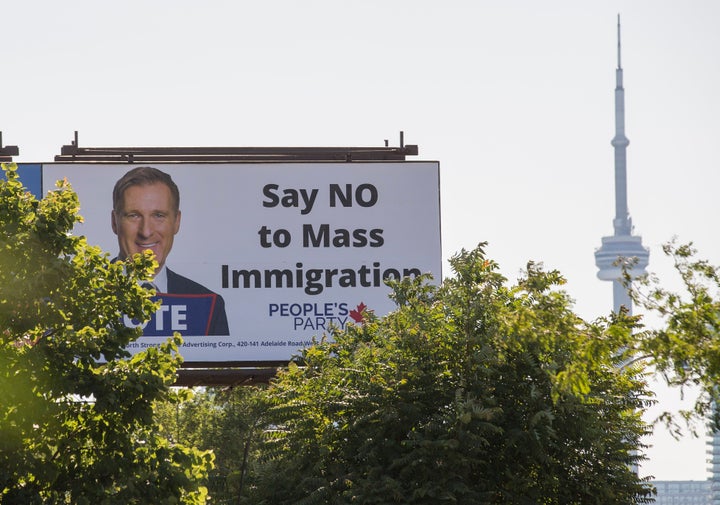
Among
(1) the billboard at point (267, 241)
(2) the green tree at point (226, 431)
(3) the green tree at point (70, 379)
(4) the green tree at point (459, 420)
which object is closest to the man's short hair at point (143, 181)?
(1) the billboard at point (267, 241)

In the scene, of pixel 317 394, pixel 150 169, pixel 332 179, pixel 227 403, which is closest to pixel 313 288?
pixel 332 179

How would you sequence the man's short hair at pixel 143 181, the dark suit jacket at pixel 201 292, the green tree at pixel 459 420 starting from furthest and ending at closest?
the man's short hair at pixel 143 181 → the dark suit jacket at pixel 201 292 → the green tree at pixel 459 420

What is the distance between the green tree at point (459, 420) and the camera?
69.7ft

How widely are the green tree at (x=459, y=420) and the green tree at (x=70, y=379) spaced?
123 inches

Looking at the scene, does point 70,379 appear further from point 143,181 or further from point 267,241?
point 143,181

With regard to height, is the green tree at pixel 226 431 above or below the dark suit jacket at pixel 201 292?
below

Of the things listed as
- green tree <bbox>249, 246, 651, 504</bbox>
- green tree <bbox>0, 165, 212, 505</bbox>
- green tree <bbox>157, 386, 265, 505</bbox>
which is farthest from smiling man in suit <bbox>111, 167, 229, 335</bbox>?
green tree <bbox>0, 165, 212, 505</bbox>

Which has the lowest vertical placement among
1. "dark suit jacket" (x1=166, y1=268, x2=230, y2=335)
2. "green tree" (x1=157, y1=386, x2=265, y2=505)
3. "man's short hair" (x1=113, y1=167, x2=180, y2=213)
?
"green tree" (x1=157, y1=386, x2=265, y2=505)

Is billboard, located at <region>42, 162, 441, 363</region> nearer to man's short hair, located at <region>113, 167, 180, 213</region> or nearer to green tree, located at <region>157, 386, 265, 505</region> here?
man's short hair, located at <region>113, 167, 180, 213</region>

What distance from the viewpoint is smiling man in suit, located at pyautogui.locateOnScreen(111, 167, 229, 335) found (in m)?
36.6

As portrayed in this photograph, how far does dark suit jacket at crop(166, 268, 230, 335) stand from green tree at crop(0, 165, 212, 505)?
16.4 meters

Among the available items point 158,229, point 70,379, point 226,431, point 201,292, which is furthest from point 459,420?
point 226,431

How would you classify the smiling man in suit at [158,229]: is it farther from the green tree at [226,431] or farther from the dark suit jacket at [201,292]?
the green tree at [226,431]

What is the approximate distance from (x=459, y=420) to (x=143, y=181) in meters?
19.0
